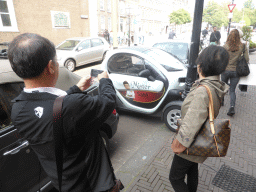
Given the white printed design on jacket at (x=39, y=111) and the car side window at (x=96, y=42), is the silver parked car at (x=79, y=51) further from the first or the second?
the white printed design on jacket at (x=39, y=111)

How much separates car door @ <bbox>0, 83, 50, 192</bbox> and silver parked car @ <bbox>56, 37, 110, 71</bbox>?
809cm

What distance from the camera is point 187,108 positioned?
5.70ft

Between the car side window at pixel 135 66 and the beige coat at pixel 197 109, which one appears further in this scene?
the car side window at pixel 135 66

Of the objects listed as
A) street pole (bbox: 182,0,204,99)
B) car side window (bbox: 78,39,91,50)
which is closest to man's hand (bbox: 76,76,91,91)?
street pole (bbox: 182,0,204,99)

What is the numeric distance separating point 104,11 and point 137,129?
30.4 metres

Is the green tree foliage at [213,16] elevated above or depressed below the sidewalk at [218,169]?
above

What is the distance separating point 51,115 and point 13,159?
1.18m

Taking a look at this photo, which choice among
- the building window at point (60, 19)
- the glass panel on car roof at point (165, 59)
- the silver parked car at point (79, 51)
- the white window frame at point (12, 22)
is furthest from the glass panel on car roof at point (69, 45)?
the glass panel on car roof at point (165, 59)

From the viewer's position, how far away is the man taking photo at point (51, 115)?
101cm

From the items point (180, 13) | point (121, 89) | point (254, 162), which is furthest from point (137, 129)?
point (180, 13)

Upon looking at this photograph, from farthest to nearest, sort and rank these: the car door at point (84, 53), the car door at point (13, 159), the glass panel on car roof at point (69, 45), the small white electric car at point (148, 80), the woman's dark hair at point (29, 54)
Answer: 1. the glass panel on car roof at point (69, 45)
2. the car door at point (84, 53)
3. the small white electric car at point (148, 80)
4. the car door at point (13, 159)
5. the woman's dark hair at point (29, 54)

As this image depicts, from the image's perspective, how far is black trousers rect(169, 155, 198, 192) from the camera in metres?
1.81

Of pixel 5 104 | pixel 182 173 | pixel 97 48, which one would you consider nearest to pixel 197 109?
pixel 182 173

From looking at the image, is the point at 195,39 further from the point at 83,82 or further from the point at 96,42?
the point at 96,42
